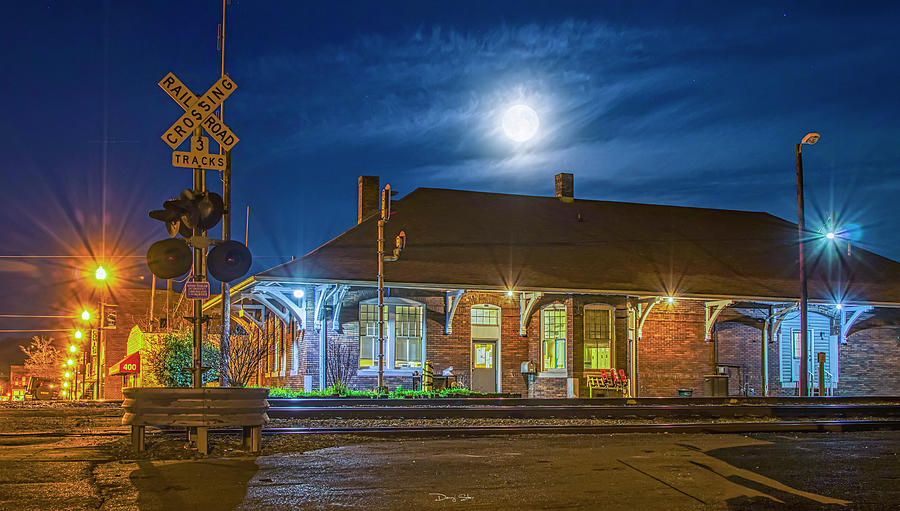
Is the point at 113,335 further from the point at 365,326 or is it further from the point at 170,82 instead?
the point at 170,82

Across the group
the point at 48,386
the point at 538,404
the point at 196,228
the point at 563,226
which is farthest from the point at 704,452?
the point at 48,386

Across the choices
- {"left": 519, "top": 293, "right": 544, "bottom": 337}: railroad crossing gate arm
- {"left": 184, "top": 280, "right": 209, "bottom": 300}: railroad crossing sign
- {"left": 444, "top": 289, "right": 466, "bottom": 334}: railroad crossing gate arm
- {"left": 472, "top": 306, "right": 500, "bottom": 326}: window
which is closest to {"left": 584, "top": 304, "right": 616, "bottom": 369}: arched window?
{"left": 519, "top": 293, "right": 544, "bottom": 337}: railroad crossing gate arm

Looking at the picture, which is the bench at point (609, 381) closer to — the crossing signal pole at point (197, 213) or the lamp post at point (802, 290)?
the lamp post at point (802, 290)

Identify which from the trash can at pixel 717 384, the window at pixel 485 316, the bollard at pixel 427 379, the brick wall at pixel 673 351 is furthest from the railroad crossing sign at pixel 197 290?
the trash can at pixel 717 384

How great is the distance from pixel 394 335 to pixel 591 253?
7714 mm

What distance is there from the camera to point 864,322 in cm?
3191

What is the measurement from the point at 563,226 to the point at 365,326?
Answer: 9.19 metres

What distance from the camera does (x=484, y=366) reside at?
94.9 ft

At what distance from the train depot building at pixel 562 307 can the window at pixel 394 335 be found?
48mm

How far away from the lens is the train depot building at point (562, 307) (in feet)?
89.1

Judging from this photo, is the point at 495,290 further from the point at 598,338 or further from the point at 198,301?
the point at 198,301

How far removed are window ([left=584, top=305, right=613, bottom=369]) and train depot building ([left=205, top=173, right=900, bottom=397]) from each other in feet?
Answer: 0.17

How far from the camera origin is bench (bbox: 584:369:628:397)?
92.4 feet

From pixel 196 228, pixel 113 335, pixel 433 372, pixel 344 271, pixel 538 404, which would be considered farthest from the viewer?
pixel 113 335
